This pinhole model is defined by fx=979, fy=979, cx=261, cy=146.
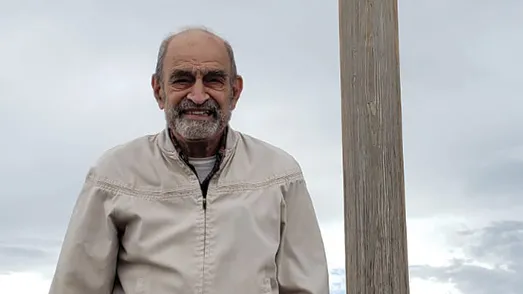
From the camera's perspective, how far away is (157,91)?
8.30 feet

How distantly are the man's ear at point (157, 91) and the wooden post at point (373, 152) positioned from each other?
0.53m

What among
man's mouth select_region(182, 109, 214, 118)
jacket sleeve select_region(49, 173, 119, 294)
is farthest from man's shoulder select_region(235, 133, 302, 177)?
jacket sleeve select_region(49, 173, 119, 294)

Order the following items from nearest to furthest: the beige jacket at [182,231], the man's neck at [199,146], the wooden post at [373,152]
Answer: the beige jacket at [182,231]
the man's neck at [199,146]
the wooden post at [373,152]

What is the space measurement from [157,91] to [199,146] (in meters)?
0.19

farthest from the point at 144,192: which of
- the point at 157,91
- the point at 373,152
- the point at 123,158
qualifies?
the point at 373,152

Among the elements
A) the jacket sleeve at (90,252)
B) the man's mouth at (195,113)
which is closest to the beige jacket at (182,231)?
the jacket sleeve at (90,252)

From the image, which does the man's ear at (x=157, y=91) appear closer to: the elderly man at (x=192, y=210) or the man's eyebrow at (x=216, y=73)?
the elderly man at (x=192, y=210)

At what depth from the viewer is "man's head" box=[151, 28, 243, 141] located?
242 centimetres

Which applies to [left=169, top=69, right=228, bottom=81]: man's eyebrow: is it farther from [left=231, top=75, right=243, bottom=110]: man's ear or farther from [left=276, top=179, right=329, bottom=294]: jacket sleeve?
[left=276, top=179, right=329, bottom=294]: jacket sleeve

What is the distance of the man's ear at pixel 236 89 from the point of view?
253 centimetres

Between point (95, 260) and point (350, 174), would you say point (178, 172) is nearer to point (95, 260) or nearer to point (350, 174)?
point (95, 260)

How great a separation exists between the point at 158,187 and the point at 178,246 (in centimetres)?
17

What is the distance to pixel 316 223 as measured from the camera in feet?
8.50

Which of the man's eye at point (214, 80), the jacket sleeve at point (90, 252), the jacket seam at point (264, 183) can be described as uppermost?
the man's eye at point (214, 80)
